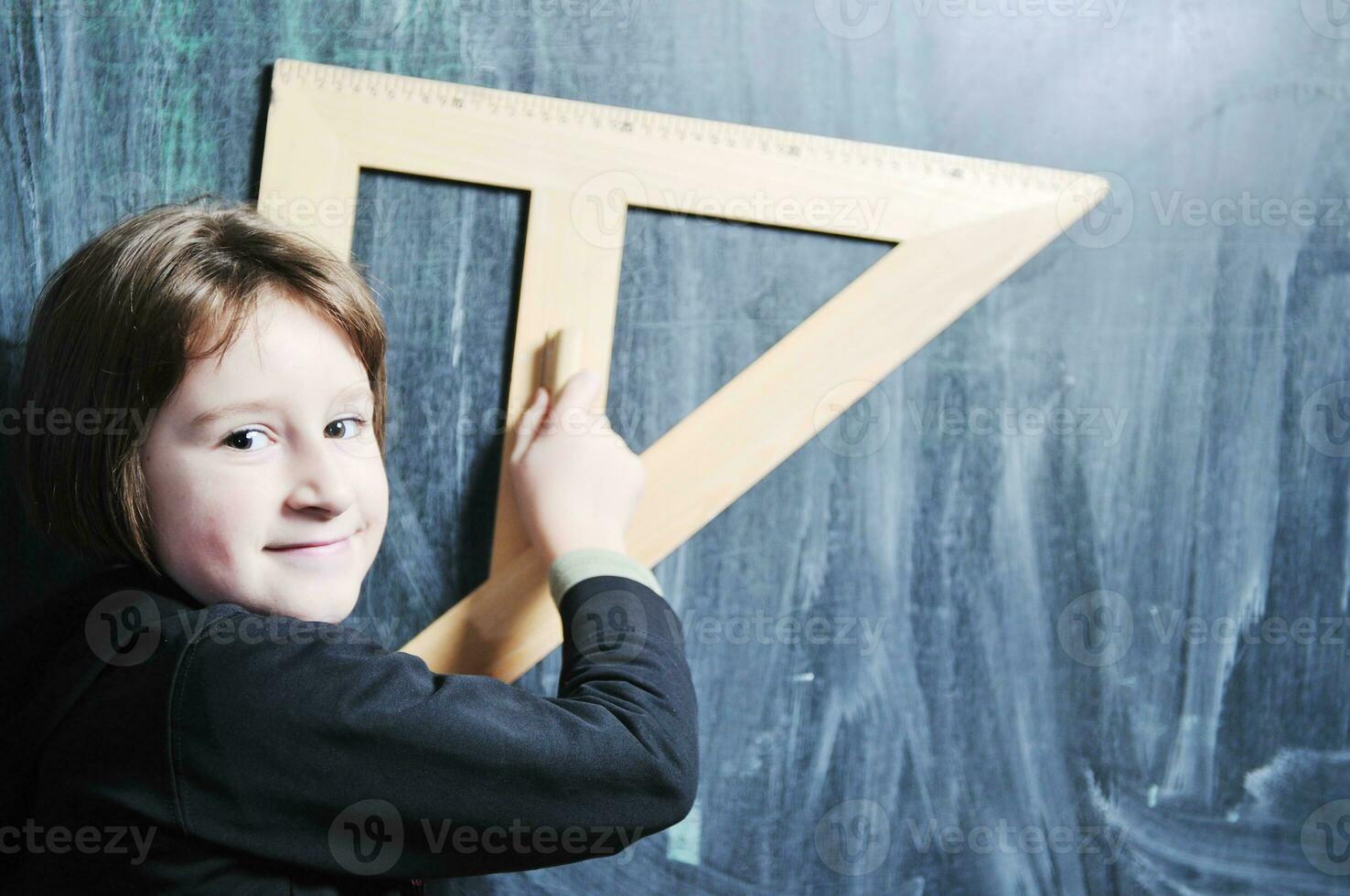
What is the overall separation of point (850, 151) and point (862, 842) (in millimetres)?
704

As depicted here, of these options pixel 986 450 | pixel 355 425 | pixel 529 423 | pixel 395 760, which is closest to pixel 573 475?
pixel 529 423

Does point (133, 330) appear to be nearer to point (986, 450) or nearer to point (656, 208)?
point (656, 208)

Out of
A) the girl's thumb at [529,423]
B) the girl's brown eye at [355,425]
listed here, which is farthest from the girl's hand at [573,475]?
the girl's brown eye at [355,425]

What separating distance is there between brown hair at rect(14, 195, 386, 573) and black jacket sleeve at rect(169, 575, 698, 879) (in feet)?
0.51

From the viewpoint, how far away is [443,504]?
1.00 m

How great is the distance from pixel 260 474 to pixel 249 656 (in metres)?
0.13

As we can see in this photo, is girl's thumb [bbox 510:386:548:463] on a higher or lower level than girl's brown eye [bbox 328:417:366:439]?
higher

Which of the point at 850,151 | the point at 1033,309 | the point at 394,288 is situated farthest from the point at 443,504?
the point at 1033,309

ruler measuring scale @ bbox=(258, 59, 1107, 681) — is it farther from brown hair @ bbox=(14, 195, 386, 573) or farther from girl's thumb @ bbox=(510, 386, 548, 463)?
brown hair @ bbox=(14, 195, 386, 573)

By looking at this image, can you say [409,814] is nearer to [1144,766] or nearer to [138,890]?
[138,890]

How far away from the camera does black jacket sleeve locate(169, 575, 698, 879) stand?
0.62 m

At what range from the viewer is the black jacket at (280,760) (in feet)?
2.05

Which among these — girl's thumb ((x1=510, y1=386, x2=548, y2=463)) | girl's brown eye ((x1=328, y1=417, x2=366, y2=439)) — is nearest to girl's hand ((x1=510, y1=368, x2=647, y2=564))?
girl's thumb ((x1=510, y1=386, x2=548, y2=463))

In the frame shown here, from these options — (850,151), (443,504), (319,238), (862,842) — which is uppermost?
(850,151)
